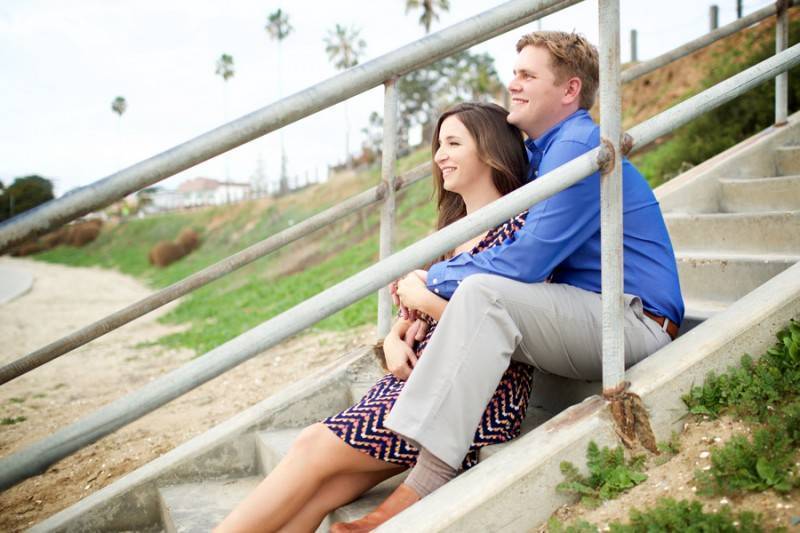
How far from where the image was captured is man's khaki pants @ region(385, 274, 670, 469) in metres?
1.87

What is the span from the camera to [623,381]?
6.45 ft

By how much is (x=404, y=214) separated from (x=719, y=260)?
1768cm

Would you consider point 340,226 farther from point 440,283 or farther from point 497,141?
point 440,283

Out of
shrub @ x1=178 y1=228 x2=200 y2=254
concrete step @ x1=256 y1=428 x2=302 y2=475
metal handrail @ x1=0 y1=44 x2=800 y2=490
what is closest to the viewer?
metal handrail @ x1=0 y1=44 x2=800 y2=490

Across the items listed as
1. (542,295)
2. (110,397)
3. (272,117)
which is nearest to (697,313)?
(542,295)

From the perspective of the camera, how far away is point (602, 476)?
187 cm

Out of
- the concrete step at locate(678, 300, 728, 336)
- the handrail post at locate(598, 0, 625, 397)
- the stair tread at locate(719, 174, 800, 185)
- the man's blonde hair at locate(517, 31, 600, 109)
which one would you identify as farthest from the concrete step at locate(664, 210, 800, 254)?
the handrail post at locate(598, 0, 625, 397)

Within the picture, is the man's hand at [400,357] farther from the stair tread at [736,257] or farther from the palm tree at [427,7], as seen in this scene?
the palm tree at [427,7]

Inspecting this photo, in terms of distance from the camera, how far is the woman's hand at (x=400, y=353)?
243 cm

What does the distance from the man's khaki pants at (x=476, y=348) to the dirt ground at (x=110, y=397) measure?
3.72 feet

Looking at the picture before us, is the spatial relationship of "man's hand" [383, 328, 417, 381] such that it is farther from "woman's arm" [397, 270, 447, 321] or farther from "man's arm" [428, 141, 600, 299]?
"man's arm" [428, 141, 600, 299]

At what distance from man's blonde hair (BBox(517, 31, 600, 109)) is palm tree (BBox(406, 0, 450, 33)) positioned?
119 ft

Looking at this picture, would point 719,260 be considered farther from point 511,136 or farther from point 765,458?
point 765,458

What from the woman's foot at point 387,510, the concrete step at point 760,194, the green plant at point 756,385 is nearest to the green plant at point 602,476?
the green plant at point 756,385
